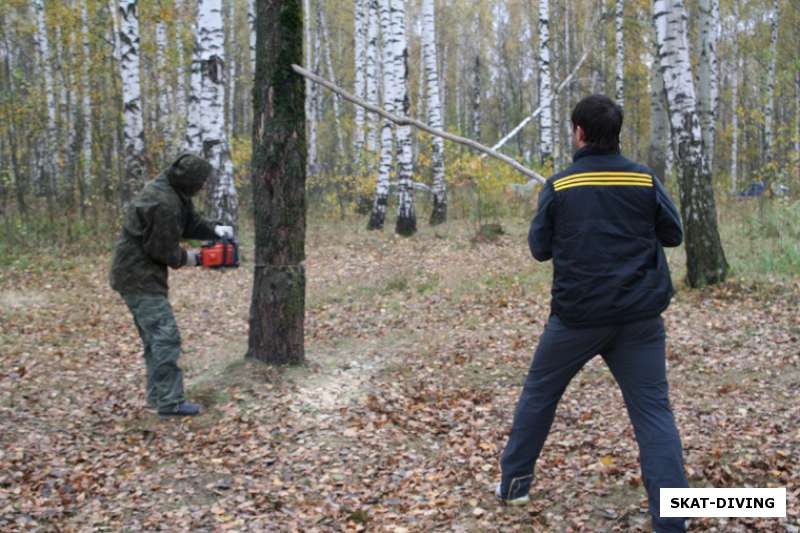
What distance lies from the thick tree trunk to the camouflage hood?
0.60 metres

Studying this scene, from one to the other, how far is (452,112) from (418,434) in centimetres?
4046

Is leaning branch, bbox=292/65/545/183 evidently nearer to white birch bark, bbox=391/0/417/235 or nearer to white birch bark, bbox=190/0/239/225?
white birch bark, bbox=190/0/239/225

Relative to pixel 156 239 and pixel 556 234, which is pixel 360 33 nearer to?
pixel 156 239

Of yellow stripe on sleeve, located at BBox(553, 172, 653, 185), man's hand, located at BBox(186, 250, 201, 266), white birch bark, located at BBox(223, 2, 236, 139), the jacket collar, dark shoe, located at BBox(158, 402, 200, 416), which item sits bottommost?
dark shoe, located at BBox(158, 402, 200, 416)

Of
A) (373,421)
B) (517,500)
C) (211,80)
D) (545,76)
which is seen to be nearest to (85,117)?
(211,80)

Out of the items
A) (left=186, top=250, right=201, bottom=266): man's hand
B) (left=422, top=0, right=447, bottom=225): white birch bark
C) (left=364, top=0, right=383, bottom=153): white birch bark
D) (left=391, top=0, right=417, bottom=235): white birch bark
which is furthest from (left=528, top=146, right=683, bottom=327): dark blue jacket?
(left=364, top=0, right=383, bottom=153): white birch bark

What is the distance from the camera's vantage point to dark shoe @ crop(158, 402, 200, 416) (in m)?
5.61

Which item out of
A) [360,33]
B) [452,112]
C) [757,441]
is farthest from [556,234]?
[452,112]

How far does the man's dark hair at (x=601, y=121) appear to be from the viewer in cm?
357

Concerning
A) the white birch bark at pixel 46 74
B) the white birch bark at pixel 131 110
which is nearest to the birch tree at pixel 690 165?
the white birch bark at pixel 131 110

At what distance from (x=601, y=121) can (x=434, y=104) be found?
1273 centimetres

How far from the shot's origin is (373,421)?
557 centimetres

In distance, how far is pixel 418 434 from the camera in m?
5.43

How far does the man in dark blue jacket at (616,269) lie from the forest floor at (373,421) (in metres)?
0.67
